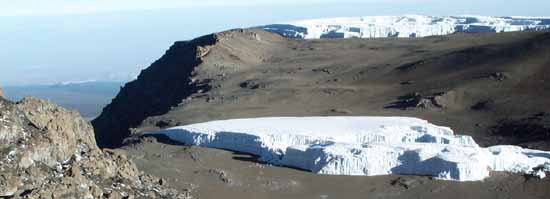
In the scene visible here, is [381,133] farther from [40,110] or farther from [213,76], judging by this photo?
[213,76]

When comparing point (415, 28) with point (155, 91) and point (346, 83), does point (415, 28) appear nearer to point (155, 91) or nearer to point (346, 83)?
point (155, 91)

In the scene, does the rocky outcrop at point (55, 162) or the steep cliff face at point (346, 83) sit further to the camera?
the steep cliff face at point (346, 83)

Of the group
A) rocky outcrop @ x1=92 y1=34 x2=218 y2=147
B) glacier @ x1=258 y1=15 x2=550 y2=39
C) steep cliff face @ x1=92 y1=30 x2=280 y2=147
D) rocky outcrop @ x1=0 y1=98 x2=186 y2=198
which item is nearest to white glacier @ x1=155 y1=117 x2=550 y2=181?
rocky outcrop @ x1=0 y1=98 x2=186 y2=198

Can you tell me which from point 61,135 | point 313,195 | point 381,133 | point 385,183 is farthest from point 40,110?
point 381,133

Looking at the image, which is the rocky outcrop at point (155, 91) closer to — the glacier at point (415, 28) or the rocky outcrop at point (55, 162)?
the rocky outcrop at point (55, 162)

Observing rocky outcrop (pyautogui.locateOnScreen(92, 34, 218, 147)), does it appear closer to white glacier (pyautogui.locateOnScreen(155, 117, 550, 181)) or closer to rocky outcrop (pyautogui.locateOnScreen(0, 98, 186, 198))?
white glacier (pyautogui.locateOnScreen(155, 117, 550, 181))

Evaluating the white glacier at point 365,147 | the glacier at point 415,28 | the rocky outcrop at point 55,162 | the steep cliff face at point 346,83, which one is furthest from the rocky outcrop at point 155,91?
the glacier at point 415,28
